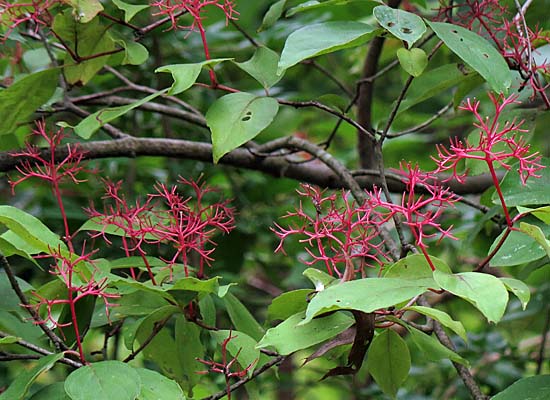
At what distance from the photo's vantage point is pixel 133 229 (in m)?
0.79

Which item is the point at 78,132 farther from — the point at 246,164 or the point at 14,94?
the point at 246,164

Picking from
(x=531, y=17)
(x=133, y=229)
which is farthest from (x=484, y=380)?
(x=133, y=229)

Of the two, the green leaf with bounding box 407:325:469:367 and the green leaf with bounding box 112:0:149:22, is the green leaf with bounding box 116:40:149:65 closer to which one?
the green leaf with bounding box 112:0:149:22

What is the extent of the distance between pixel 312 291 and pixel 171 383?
0.47 ft

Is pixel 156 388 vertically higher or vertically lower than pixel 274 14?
lower

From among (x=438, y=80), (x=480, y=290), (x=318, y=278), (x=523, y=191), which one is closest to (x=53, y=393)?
(x=318, y=278)

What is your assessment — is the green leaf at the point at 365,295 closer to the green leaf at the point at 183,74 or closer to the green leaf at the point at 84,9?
the green leaf at the point at 183,74

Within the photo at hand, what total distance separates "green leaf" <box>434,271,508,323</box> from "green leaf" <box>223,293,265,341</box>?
269 millimetres

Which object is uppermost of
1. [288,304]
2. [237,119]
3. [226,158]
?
[237,119]

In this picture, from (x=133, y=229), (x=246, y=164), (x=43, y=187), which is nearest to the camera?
(x=133, y=229)

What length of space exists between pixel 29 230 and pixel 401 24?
15.1 inches

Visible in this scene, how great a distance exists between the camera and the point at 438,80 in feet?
3.21

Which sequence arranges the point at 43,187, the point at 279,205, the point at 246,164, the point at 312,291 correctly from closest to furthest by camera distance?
the point at 312,291, the point at 246,164, the point at 43,187, the point at 279,205

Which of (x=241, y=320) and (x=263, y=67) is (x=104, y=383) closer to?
(x=241, y=320)
